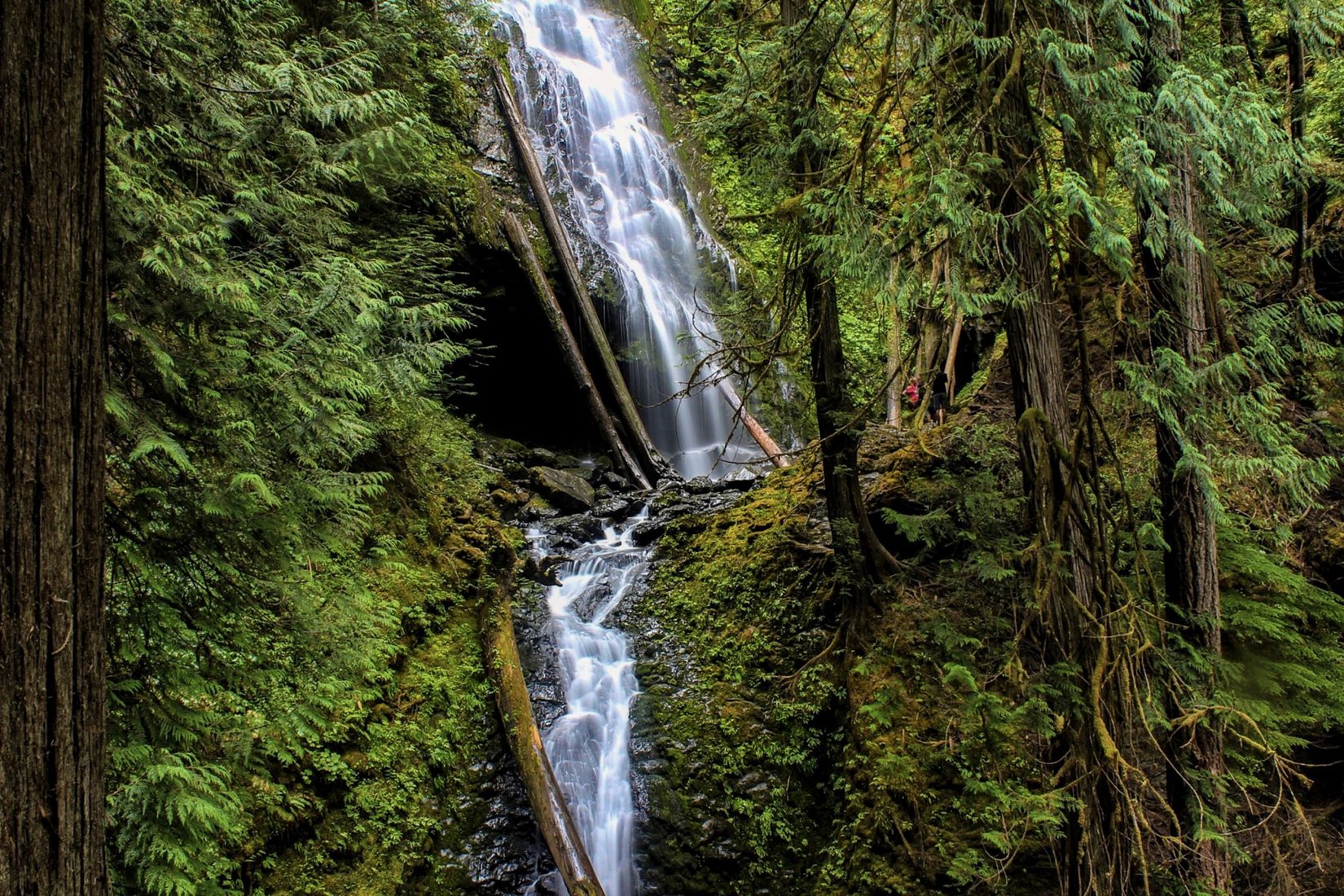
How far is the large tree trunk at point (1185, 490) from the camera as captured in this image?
3.70 m

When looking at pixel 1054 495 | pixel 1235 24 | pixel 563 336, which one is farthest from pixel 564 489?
pixel 1235 24

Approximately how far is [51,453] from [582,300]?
1060 centimetres

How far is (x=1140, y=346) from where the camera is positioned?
166 inches

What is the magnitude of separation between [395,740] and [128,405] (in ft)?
11.9

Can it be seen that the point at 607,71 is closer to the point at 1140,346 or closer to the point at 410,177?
the point at 410,177

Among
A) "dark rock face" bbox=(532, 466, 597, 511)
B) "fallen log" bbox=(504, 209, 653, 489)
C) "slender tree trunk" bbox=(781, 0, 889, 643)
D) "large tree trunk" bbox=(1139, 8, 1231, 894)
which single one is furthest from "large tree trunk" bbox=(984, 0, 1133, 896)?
"fallen log" bbox=(504, 209, 653, 489)

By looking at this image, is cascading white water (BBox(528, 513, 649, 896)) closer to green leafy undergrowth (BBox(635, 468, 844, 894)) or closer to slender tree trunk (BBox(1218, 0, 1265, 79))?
green leafy undergrowth (BBox(635, 468, 844, 894))

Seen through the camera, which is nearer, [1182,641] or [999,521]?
[1182,641]

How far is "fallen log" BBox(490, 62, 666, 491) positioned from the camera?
1134 cm

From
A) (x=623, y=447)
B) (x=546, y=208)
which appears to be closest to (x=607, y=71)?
(x=546, y=208)

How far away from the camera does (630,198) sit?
49.7 feet

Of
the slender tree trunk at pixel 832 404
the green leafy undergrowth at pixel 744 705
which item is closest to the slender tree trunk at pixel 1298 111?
the slender tree trunk at pixel 832 404

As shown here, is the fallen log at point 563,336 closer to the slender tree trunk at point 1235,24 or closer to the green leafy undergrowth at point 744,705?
the green leafy undergrowth at point 744,705

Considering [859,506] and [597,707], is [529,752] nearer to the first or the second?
[597,707]
